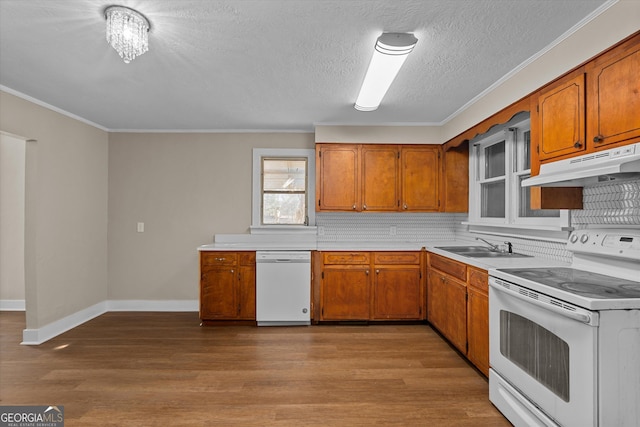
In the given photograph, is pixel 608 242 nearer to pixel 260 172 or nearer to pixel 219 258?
pixel 219 258

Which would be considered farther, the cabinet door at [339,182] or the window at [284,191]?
the window at [284,191]

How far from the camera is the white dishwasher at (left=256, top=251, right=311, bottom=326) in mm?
3814

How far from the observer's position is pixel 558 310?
1598 millimetres

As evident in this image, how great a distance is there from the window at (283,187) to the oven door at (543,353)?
2.67m

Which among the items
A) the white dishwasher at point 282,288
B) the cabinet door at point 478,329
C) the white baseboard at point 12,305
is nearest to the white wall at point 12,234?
the white baseboard at point 12,305

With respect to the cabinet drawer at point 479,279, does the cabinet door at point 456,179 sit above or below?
above

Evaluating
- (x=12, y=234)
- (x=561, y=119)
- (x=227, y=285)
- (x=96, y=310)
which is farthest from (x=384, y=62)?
(x=12, y=234)

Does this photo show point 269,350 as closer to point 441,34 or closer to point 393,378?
point 393,378

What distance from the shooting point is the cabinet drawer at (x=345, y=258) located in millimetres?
3855

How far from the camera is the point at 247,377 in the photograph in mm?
2613

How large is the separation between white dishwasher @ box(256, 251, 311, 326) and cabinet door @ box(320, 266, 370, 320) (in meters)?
0.21

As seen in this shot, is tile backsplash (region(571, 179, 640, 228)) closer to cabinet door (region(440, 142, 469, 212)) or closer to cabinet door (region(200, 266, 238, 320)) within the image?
cabinet door (region(440, 142, 469, 212))

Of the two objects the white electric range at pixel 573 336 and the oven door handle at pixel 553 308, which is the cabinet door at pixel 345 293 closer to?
the white electric range at pixel 573 336

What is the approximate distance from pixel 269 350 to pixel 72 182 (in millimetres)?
2935
